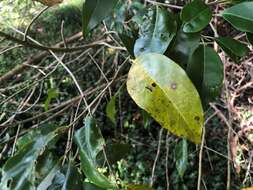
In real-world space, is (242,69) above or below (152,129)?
above

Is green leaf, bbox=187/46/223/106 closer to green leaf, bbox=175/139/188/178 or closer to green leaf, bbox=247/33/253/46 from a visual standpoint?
green leaf, bbox=247/33/253/46

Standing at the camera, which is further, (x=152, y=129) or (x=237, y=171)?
(x=152, y=129)

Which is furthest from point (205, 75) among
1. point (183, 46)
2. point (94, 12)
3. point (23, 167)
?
point (23, 167)

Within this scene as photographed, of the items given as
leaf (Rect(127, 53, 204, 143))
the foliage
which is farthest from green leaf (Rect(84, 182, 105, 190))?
leaf (Rect(127, 53, 204, 143))

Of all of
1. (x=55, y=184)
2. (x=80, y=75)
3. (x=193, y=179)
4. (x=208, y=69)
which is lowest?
(x=193, y=179)

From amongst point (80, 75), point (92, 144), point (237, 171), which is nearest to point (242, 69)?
point (237, 171)

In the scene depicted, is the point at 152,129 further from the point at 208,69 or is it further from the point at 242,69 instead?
the point at 208,69
